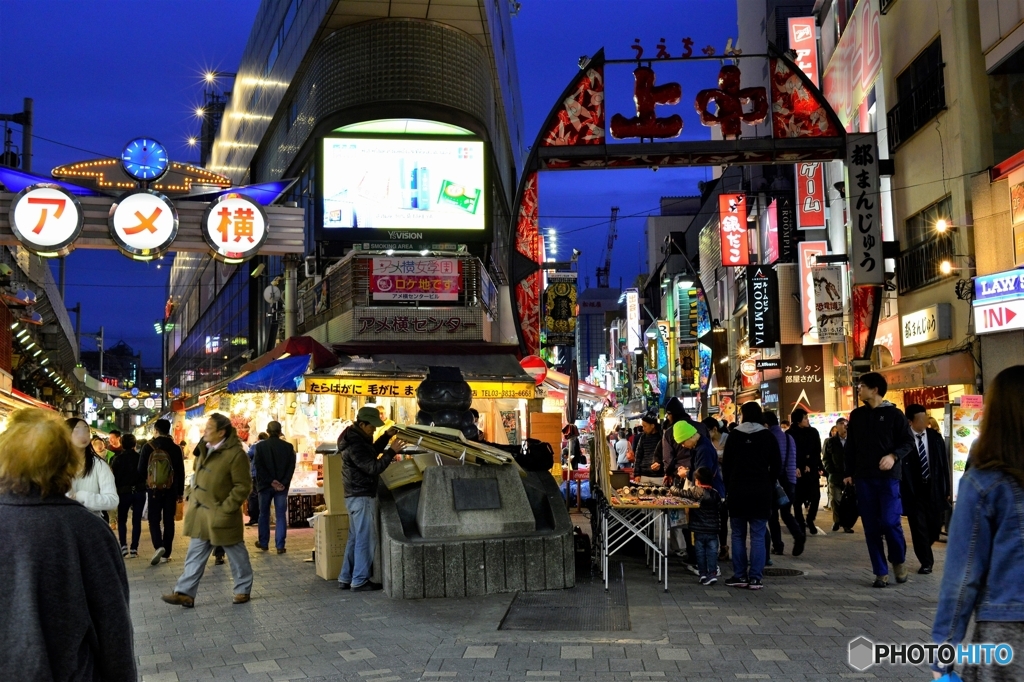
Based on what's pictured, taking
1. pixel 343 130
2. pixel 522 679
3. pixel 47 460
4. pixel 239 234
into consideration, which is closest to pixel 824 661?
pixel 522 679

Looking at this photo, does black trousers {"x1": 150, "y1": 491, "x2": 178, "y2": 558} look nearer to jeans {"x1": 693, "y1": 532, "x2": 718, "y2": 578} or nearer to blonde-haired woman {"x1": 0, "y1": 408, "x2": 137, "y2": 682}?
jeans {"x1": 693, "y1": 532, "x2": 718, "y2": 578}

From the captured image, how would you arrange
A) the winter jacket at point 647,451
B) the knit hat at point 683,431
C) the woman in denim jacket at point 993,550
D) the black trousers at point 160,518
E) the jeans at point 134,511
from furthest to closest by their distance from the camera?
1. the winter jacket at point 647,451
2. the jeans at point 134,511
3. the black trousers at point 160,518
4. the knit hat at point 683,431
5. the woman in denim jacket at point 993,550

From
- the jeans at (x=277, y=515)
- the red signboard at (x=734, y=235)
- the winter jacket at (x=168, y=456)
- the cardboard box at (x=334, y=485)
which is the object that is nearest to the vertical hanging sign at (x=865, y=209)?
the jeans at (x=277, y=515)

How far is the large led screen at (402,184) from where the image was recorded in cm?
2731

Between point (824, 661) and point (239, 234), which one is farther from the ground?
point (239, 234)

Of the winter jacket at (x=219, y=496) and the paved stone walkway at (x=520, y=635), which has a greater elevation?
the winter jacket at (x=219, y=496)

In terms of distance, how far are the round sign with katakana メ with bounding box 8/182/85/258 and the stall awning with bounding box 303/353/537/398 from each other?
437 centimetres

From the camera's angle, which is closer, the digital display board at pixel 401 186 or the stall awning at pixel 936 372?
the stall awning at pixel 936 372

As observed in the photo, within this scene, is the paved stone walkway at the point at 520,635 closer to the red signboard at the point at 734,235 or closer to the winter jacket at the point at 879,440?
the winter jacket at the point at 879,440

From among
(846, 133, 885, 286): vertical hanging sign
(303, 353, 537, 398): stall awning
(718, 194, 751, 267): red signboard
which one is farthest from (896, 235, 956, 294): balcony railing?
(718, 194, 751, 267): red signboard

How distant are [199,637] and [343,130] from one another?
21668mm

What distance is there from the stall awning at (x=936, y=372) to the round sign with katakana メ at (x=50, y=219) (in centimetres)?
1543

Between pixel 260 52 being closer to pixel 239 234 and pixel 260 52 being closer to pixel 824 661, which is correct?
pixel 239 234

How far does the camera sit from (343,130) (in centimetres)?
2781
